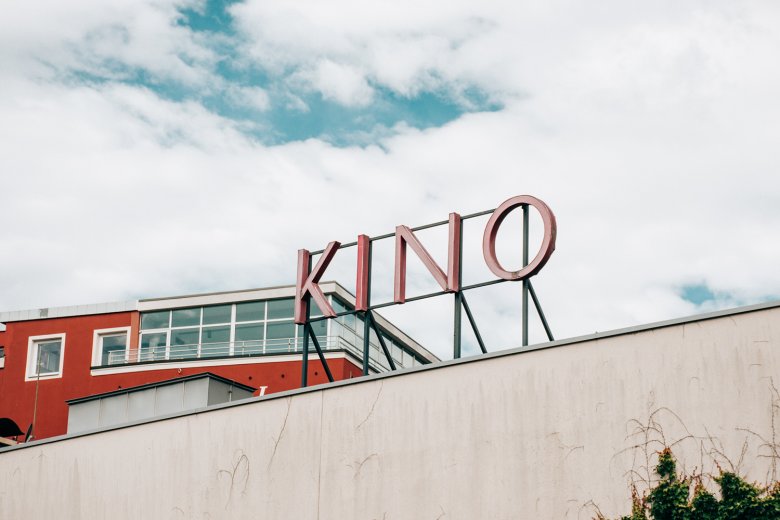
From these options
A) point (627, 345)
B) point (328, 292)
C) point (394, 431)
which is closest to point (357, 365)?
A: point (328, 292)

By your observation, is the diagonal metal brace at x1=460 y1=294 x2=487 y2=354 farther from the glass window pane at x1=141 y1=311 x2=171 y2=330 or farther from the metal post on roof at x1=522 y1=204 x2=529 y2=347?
the glass window pane at x1=141 y1=311 x2=171 y2=330

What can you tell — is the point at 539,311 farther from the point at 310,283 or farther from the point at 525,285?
the point at 310,283

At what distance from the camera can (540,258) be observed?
27484 mm

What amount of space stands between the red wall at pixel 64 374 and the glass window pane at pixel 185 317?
190 centimetres

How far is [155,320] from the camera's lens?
55.7 meters

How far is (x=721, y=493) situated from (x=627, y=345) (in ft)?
10.4

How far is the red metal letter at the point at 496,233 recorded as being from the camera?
2750cm

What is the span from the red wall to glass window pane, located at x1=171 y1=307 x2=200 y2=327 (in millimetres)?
1901

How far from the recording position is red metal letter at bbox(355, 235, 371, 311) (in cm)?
3044

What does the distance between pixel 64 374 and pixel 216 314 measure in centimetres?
757

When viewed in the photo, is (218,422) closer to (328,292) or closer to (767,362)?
(767,362)

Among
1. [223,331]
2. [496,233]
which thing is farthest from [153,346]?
[496,233]

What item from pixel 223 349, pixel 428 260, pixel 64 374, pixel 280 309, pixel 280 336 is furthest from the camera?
pixel 64 374

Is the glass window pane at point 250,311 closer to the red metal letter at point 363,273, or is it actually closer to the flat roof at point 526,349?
the red metal letter at point 363,273
